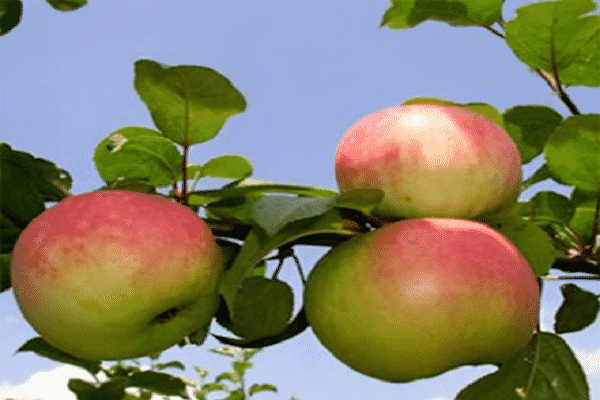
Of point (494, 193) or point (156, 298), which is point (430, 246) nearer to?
point (494, 193)

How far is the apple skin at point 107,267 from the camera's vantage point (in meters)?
1.03

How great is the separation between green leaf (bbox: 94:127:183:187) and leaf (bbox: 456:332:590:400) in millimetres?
627

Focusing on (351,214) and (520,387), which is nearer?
(351,214)

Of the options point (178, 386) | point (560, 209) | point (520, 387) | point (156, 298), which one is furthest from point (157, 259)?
point (560, 209)

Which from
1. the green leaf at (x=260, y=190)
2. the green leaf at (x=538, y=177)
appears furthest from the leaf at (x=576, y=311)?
the green leaf at (x=260, y=190)

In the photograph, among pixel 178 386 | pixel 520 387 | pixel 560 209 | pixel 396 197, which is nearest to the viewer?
pixel 396 197

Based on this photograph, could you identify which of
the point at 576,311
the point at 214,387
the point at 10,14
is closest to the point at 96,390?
the point at 10,14

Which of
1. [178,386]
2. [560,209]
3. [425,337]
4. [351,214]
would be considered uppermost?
[351,214]

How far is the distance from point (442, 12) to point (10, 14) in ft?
2.84

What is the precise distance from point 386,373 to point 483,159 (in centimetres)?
34

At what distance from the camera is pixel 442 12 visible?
60.6 inches

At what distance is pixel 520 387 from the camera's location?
4.53 feet

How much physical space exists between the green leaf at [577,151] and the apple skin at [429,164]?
0.20 meters

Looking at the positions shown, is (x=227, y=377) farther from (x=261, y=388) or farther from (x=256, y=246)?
(x=256, y=246)
